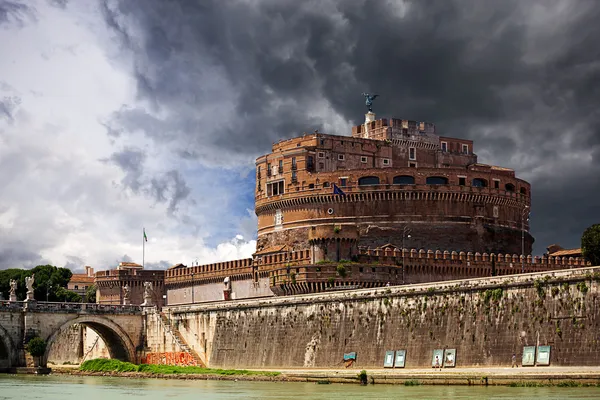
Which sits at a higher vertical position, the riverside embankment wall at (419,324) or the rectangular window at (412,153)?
the rectangular window at (412,153)

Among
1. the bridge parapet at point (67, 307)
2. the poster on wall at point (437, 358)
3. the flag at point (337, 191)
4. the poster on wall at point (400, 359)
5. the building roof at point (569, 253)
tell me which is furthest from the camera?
the building roof at point (569, 253)

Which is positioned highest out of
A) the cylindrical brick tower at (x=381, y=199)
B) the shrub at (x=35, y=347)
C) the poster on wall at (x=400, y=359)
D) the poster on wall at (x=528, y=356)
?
the cylindrical brick tower at (x=381, y=199)

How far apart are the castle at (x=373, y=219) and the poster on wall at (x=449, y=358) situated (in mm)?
18350

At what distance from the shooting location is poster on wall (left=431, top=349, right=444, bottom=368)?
5589cm

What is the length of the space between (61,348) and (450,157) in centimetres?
3922

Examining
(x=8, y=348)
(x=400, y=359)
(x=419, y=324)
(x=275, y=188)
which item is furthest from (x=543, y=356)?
(x=275, y=188)

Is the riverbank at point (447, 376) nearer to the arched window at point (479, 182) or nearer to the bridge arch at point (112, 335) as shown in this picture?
the bridge arch at point (112, 335)

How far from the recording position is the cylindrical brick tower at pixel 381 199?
8975 centimetres

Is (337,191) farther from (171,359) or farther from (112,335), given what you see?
(112,335)

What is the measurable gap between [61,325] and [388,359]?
3011 centimetres

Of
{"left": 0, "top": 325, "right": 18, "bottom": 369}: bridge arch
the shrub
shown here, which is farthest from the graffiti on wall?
{"left": 0, "top": 325, "right": 18, "bottom": 369}: bridge arch

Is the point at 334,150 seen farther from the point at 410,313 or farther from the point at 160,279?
the point at 410,313

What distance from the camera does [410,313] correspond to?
5912cm

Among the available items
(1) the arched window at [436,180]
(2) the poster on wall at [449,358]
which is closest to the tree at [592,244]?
(1) the arched window at [436,180]
